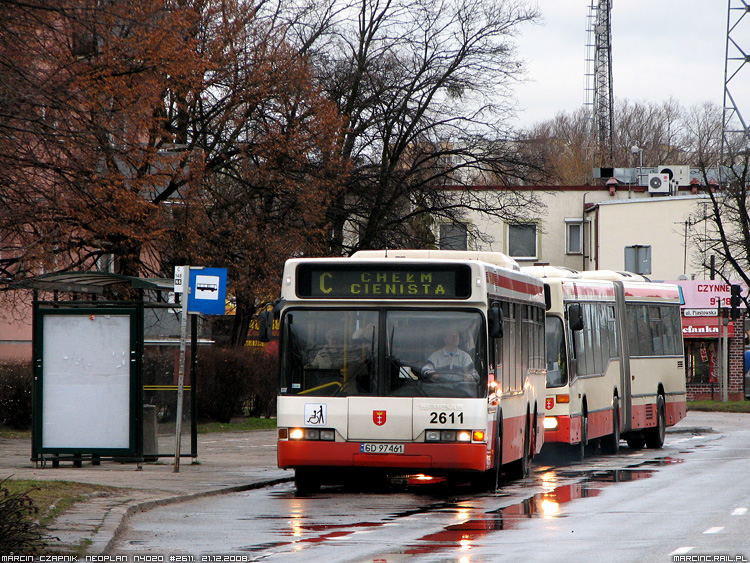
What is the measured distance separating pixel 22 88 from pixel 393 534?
16.4 ft

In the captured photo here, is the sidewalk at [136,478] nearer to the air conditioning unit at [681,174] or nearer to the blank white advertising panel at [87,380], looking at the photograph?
the blank white advertising panel at [87,380]

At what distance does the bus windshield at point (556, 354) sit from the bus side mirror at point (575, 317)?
38 cm

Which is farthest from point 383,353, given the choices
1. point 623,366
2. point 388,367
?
point 623,366

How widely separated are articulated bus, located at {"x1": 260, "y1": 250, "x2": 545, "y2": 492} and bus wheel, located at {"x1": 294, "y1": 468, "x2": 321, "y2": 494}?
0.12 meters

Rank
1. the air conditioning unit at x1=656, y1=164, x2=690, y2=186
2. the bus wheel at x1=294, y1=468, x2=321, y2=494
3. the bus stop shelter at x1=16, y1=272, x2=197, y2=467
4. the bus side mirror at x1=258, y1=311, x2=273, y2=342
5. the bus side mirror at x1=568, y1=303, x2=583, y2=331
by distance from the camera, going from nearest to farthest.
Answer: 1. the bus side mirror at x1=258, y1=311, x2=273, y2=342
2. the bus wheel at x1=294, y1=468, x2=321, y2=494
3. the bus stop shelter at x1=16, y1=272, x2=197, y2=467
4. the bus side mirror at x1=568, y1=303, x2=583, y2=331
5. the air conditioning unit at x1=656, y1=164, x2=690, y2=186

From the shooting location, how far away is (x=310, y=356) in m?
15.6

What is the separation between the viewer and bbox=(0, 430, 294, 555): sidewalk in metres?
11.5

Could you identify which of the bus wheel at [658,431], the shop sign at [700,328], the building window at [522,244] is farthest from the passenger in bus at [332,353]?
the building window at [522,244]

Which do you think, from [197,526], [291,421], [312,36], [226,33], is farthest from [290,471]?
[312,36]

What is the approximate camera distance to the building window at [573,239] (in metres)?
67.1

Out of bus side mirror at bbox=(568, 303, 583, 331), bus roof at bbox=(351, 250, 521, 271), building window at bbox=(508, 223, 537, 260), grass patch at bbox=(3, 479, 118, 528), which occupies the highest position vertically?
building window at bbox=(508, 223, 537, 260)

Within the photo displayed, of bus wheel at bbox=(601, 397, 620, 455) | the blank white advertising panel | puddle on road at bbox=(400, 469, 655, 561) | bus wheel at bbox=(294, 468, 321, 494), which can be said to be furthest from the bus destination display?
bus wheel at bbox=(601, 397, 620, 455)

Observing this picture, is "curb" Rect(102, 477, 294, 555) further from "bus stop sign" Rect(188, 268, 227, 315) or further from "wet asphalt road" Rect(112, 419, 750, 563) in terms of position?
"bus stop sign" Rect(188, 268, 227, 315)

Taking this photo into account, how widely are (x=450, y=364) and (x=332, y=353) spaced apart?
140 cm
